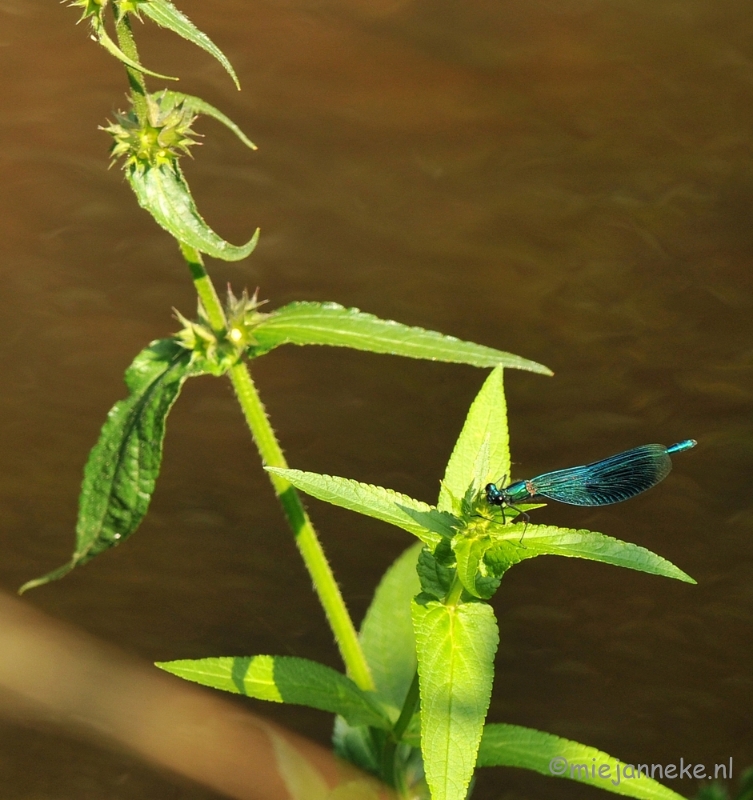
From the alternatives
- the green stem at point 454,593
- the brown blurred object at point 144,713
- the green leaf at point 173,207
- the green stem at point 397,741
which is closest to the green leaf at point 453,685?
the green stem at point 454,593

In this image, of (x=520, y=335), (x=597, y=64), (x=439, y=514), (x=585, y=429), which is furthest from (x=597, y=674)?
(x=597, y=64)

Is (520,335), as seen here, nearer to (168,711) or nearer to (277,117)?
(277,117)

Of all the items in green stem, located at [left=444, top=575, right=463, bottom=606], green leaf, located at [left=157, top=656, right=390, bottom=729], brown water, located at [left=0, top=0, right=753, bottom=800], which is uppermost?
brown water, located at [left=0, top=0, right=753, bottom=800]

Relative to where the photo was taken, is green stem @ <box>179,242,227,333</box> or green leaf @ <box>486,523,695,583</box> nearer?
green leaf @ <box>486,523,695,583</box>

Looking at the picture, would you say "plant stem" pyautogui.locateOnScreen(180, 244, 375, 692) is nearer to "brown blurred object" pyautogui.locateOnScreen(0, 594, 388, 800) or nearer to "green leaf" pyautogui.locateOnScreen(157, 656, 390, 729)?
"green leaf" pyautogui.locateOnScreen(157, 656, 390, 729)

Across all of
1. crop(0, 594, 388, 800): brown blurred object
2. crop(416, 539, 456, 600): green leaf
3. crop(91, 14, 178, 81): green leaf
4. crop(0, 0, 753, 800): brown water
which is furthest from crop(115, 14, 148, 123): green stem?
crop(0, 594, 388, 800): brown blurred object

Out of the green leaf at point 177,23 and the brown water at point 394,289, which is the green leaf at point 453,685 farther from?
the brown water at point 394,289
